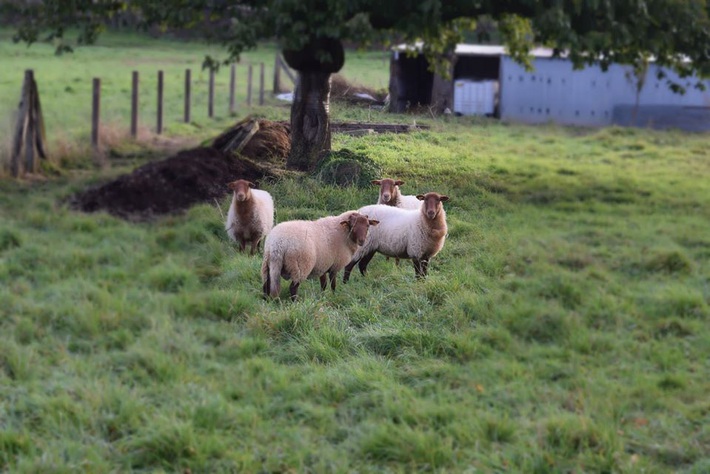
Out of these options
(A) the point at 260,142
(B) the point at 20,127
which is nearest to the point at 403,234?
(A) the point at 260,142

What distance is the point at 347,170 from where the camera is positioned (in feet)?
27.6

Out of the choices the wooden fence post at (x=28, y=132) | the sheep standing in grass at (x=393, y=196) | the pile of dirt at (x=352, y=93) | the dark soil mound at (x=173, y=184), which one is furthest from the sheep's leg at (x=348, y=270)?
the wooden fence post at (x=28, y=132)

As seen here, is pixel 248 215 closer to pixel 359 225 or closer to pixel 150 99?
pixel 359 225

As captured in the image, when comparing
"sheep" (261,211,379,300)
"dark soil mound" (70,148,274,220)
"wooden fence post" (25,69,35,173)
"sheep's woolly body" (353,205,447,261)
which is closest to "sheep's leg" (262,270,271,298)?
"sheep" (261,211,379,300)

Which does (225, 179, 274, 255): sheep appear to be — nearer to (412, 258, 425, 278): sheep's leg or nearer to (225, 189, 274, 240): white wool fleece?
(225, 189, 274, 240): white wool fleece

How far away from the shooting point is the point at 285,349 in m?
7.04

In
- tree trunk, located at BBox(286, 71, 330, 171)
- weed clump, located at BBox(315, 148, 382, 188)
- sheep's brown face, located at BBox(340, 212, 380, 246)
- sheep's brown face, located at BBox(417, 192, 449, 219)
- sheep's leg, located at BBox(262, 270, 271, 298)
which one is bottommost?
sheep's leg, located at BBox(262, 270, 271, 298)

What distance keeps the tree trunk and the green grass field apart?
1.05 ft

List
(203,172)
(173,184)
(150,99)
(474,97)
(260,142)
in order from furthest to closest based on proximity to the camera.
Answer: (150,99) < (474,97) < (260,142) < (173,184) < (203,172)

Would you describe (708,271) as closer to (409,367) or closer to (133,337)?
(409,367)

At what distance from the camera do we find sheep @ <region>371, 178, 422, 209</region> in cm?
814

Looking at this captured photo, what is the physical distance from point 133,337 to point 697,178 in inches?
333

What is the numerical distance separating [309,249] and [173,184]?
9.18 ft

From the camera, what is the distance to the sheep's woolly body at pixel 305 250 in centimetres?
778
